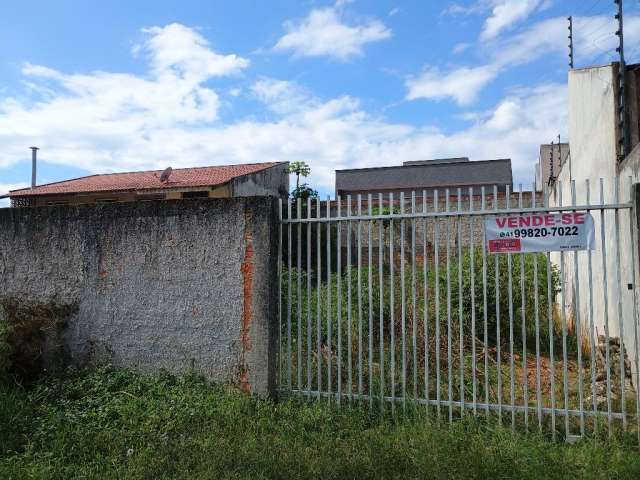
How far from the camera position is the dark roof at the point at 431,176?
35.3 m

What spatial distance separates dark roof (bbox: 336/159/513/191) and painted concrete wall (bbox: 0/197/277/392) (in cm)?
3021

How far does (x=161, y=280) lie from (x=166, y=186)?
628 inches

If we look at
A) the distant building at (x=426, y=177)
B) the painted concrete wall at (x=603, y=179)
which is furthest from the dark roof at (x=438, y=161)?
the painted concrete wall at (x=603, y=179)

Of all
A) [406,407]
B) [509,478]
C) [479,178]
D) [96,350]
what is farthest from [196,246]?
[479,178]

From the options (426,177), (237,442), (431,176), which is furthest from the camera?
(426,177)

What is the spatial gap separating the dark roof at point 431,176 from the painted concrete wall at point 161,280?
30210mm

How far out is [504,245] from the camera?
Result: 4.39m

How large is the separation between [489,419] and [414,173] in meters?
33.4

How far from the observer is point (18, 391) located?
5.03m

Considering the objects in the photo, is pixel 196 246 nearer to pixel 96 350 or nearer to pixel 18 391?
pixel 96 350

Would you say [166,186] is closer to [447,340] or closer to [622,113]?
[447,340]

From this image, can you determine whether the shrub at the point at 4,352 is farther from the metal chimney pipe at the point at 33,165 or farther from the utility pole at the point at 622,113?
the metal chimney pipe at the point at 33,165

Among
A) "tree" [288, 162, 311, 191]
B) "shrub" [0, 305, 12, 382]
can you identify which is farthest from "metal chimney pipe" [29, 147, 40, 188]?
"shrub" [0, 305, 12, 382]

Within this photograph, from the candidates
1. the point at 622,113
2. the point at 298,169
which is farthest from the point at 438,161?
the point at 622,113
